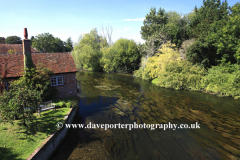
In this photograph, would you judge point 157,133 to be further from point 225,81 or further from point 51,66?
point 225,81

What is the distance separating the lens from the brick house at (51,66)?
49.8ft

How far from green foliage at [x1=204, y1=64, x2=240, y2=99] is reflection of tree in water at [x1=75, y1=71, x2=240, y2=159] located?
2738 mm

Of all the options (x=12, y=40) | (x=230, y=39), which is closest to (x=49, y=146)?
(x=230, y=39)

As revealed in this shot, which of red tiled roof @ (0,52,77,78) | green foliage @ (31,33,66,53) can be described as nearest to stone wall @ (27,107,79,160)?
red tiled roof @ (0,52,77,78)

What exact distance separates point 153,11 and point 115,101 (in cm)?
4222

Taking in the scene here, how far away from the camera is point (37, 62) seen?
57.7ft

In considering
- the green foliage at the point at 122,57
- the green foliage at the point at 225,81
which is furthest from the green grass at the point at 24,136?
the green foliage at the point at 122,57

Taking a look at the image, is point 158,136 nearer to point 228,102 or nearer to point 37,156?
point 37,156

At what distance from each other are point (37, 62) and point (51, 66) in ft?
5.35

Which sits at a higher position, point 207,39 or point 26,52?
point 207,39

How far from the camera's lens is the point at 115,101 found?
20.9m

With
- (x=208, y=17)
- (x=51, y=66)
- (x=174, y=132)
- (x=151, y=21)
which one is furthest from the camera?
(x=151, y=21)

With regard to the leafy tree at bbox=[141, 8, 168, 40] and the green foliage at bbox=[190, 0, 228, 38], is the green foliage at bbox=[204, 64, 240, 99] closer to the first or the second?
the green foliage at bbox=[190, 0, 228, 38]

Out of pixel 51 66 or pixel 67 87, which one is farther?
pixel 67 87
